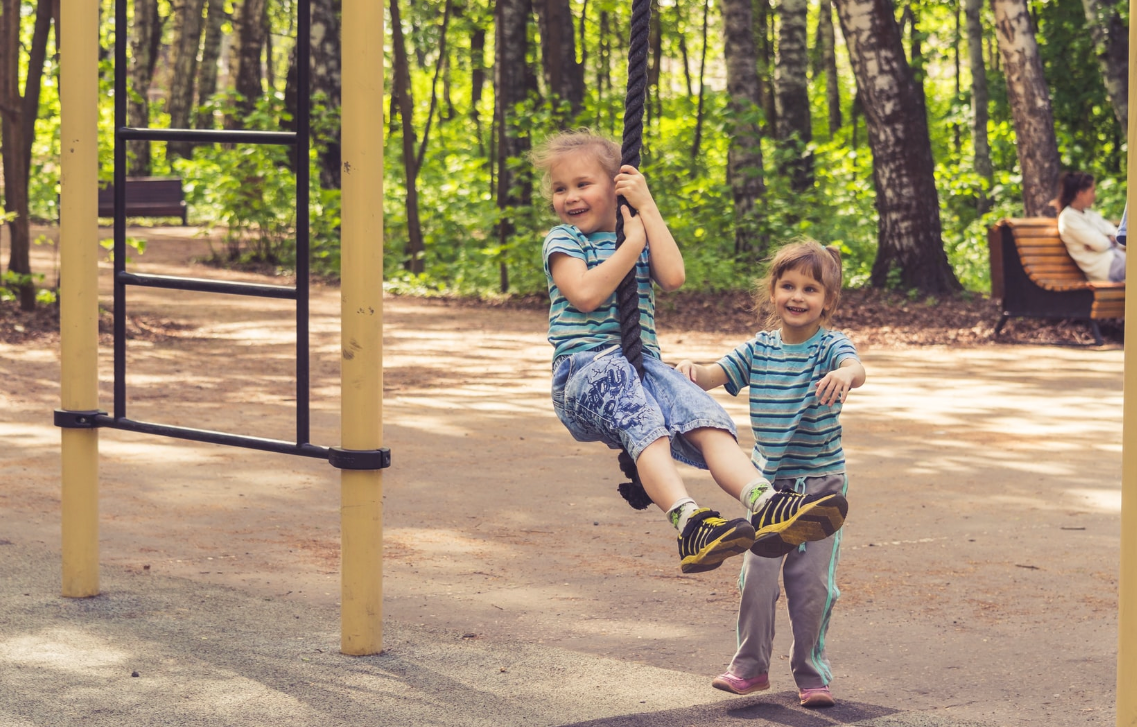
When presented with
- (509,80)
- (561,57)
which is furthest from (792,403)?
(509,80)

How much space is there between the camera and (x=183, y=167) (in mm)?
20812

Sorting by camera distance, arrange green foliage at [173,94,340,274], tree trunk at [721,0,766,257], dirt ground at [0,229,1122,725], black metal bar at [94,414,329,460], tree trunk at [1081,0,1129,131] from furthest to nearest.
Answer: tree trunk at [1081,0,1129,131]
green foliage at [173,94,340,274]
tree trunk at [721,0,766,257]
dirt ground at [0,229,1122,725]
black metal bar at [94,414,329,460]

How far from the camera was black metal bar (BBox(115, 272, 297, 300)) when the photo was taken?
4141 millimetres

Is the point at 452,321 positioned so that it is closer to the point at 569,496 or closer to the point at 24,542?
the point at 569,496

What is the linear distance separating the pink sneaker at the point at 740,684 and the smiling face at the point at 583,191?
1.26m

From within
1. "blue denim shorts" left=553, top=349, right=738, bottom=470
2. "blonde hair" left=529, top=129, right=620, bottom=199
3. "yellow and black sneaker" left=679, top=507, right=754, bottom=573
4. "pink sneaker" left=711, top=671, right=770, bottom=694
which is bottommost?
"pink sneaker" left=711, top=671, right=770, bottom=694

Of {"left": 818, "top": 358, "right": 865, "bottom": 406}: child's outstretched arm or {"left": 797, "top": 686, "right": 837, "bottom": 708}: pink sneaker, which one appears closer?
{"left": 818, "top": 358, "right": 865, "bottom": 406}: child's outstretched arm

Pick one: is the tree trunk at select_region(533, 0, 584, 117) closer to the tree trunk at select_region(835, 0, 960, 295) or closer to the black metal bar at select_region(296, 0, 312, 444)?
the tree trunk at select_region(835, 0, 960, 295)

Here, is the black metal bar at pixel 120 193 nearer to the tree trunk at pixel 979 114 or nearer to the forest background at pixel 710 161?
the forest background at pixel 710 161

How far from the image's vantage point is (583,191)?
3703 mm

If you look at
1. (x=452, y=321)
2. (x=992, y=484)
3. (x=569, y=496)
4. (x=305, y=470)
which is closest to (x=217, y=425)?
(x=305, y=470)

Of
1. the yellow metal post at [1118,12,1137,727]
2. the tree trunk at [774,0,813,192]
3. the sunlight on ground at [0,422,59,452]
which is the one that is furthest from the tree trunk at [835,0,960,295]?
the yellow metal post at [1118,12,1137,727]

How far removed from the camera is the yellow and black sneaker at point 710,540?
10.5ft

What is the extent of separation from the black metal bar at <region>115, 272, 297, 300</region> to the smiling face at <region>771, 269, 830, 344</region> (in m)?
1.37
